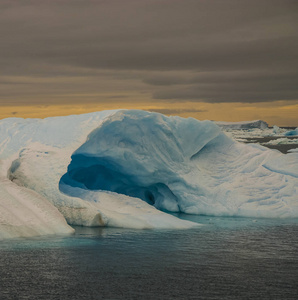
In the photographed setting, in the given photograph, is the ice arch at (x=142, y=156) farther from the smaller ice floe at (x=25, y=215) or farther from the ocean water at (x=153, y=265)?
the ocean water at (x=153, y=265)

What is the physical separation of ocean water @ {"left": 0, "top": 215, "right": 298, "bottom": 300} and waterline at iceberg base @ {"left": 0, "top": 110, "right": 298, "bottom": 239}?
6.78 feet

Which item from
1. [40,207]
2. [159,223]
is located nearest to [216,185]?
[159,223]

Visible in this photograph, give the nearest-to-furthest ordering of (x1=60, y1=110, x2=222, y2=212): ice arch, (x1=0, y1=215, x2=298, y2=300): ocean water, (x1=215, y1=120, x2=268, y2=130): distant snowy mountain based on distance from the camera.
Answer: (x1=0, y1=215, x2=298, y2=300): ocean water
(x1=60, y1=110, x2=222, y2=212): ice arch
(x1=215, y1=120, x2=268, y2=130): distant snowy mountain

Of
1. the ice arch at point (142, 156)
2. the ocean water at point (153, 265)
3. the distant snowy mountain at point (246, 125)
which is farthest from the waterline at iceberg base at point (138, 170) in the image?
the distant snowy mountain at point (246, 125)

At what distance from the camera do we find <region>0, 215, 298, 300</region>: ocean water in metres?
11.3

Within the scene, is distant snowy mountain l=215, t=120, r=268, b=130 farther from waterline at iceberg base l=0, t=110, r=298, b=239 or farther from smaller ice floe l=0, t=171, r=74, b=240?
smaller ice floe l=0, t=171, r=74, b=240

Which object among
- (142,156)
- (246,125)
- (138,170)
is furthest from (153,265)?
(246,125)

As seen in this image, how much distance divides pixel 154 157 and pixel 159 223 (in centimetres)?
496

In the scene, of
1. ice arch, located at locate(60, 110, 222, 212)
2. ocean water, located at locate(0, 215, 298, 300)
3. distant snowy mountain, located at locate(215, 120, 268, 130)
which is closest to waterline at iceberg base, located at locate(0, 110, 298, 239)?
ice arch, located at locate(60, 110, 222, 212)

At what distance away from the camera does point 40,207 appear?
18.2 meters

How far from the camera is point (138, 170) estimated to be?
23703mm

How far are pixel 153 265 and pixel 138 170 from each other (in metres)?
10.4

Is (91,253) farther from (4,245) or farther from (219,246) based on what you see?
(219,246)

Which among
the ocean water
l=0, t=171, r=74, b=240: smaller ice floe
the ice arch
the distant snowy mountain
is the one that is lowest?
the ocean water
